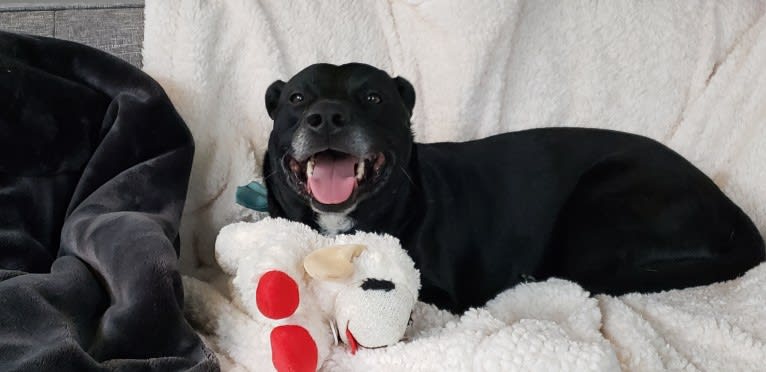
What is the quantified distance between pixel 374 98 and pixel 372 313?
0.63m

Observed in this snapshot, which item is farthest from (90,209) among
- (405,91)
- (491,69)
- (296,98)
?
(491,69)

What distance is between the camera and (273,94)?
6.26 feet

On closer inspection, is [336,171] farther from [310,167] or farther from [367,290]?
[367,290]

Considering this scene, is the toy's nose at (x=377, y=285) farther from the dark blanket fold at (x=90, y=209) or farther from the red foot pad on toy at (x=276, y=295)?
the dark blanket fold at (x=90, y=209)

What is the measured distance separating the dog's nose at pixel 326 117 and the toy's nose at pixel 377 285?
1.29 ft

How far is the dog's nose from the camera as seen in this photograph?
1.61 m

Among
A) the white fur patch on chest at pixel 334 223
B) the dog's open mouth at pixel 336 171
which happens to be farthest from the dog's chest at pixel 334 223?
the dog's open mouth at pixel 336 171

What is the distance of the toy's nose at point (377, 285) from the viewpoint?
1375mm

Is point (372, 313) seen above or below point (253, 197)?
above

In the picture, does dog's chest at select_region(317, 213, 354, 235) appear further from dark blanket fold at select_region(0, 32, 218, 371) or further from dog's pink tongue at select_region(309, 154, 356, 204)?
dark blanket fold at select_region(0, 32, 218, 371)

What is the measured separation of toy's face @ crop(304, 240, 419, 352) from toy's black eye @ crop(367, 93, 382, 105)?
0.46 metres

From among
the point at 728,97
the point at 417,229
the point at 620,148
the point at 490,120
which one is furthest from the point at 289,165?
the point at 728,97

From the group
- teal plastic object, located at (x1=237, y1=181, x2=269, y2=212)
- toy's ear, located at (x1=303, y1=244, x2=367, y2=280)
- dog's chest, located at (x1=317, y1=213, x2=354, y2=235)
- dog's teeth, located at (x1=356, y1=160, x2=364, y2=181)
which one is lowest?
teal plastic object, located at (x1=237, y1=181, x2=269, y2=212)

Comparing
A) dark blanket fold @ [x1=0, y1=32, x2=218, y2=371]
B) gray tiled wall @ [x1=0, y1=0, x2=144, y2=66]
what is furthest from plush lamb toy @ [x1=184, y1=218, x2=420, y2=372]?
gray tiled wall @ [x1=0, y1=0, x2=144, y2=66]
